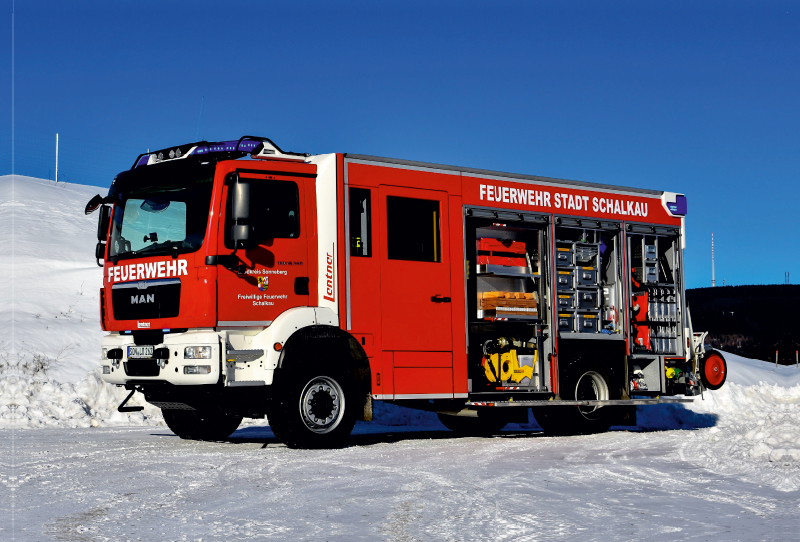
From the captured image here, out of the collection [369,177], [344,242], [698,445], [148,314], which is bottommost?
[698,445]

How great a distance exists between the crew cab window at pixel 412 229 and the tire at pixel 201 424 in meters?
3.18

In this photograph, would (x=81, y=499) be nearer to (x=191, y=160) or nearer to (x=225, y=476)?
(x=225, y=476)

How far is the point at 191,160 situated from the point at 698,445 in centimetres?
722

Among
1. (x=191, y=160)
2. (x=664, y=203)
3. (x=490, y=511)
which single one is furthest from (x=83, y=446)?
(x=664, y=203)

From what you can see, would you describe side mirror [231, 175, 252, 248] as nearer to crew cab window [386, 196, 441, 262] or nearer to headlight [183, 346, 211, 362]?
headlight [183, 346, 211, 362]

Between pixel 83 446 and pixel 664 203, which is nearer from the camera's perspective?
pixel 83 446

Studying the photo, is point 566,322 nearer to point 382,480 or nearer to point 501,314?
point 501,314

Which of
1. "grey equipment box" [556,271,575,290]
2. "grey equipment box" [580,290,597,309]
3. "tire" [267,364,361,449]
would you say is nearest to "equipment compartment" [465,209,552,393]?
"grey equipment box" [556,271,575,290]

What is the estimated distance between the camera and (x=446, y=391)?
13.1 metres

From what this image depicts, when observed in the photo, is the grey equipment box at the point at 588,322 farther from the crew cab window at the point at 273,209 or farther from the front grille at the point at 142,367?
the front grille at the point at 142,367

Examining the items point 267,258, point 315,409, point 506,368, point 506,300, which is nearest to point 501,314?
point 506,300

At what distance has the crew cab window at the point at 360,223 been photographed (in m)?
12.3

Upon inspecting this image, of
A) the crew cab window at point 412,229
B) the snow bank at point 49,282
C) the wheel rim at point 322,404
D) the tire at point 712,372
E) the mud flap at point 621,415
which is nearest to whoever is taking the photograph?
the wheel rim at point 322,404

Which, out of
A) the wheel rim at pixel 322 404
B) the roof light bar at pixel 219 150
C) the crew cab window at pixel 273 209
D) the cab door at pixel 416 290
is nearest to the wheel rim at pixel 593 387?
the cab door at pixel 416 290
